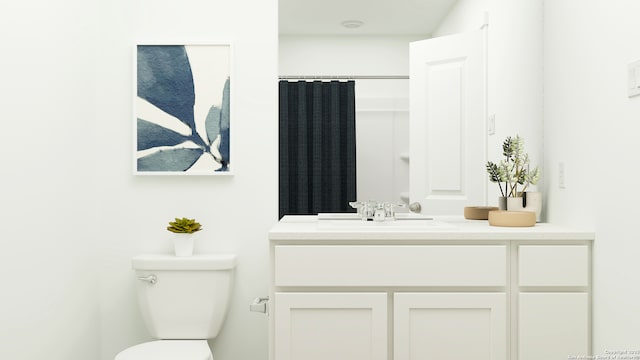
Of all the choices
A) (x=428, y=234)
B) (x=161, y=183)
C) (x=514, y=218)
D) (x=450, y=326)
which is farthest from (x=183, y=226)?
(x=514, y=218)

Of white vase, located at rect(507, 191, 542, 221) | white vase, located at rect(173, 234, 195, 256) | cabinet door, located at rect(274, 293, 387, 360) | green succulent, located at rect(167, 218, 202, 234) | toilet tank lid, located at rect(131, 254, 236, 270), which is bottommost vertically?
cabinet door, located at rect(274, 293, 387, 360)

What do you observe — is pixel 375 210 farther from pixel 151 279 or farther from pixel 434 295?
pixel 151 279

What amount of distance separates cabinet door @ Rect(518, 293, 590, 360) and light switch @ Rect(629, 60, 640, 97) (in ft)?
2.32

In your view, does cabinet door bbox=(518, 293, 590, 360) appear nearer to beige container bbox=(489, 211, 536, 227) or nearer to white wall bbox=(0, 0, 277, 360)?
beige container bbox=(489, 211, 536, 227)

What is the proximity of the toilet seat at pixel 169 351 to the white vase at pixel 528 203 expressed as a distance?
1331 mm

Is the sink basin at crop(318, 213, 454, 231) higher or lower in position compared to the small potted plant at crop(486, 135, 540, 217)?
lower

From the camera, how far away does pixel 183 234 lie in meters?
2.22

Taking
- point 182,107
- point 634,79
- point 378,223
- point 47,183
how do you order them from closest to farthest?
point 634,79 → point 47,183 → point 378,223 → point 182,107

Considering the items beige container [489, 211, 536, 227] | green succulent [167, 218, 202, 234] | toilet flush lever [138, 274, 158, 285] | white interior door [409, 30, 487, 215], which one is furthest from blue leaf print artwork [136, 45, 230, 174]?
beige container [489, 211, 536, 227]

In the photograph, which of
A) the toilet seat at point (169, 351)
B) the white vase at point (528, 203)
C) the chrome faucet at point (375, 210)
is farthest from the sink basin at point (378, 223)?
the toilet seat at point (169, 351)

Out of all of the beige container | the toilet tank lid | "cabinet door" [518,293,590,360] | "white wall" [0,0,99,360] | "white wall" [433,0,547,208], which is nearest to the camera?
"white wall" [0,0,99,360]

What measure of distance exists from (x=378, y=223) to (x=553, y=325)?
2.36 ft

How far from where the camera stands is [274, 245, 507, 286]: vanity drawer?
73.2 inches

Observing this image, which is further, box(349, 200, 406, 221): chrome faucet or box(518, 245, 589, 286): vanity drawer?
box(349, 200, 406, 221): chrome faucet
